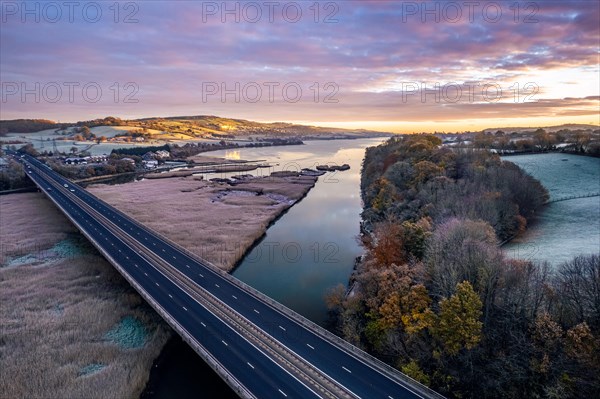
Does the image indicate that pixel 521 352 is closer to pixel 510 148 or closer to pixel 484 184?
pixel 484 184

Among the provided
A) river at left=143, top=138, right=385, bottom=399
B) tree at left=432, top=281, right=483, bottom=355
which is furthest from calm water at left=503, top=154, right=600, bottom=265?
river at left=143, top=138, right=385, bottom=399

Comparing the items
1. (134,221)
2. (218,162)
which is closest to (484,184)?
(134,221)

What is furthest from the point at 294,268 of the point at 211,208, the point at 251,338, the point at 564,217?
the point at 564,217

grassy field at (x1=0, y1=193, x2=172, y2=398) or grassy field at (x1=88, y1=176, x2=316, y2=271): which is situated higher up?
grassy field at (x1=88, y1=176, x2=316, y2=271)

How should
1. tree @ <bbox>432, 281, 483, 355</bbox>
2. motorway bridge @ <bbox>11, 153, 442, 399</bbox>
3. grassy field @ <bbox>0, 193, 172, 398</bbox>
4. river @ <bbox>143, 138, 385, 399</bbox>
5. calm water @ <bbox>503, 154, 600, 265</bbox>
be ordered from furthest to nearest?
calm water @ <bbox>503, 154, 600, 265</bbox> < river @ <bbox>143, 138, 385, 399</bbox> < grassy field @ <bbox>0, 193, 172, 398</bbox> < tree @ <bbox>432, 281, 483, 355</bbox> < motorway bridge @ <bbox>11, 153, 442, 399</bbox>

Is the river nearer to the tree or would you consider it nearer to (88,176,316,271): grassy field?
(88,176,316,271): grassy field

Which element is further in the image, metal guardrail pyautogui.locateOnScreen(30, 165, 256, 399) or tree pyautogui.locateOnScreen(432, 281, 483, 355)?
tree pyautogui.locateOnScreen(432, 281, 483, 355)

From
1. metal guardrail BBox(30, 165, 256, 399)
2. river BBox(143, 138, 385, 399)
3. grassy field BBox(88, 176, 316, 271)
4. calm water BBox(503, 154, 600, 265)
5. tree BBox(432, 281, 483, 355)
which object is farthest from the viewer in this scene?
grassy field BBox(88, 176, 316, 271)

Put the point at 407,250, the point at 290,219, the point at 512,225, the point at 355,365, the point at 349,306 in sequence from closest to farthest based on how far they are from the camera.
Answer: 1. the point at 355,365
2. the point at 349,306
3. the point at 407,250
4. the point at 512,225
5. the point at 290,219
